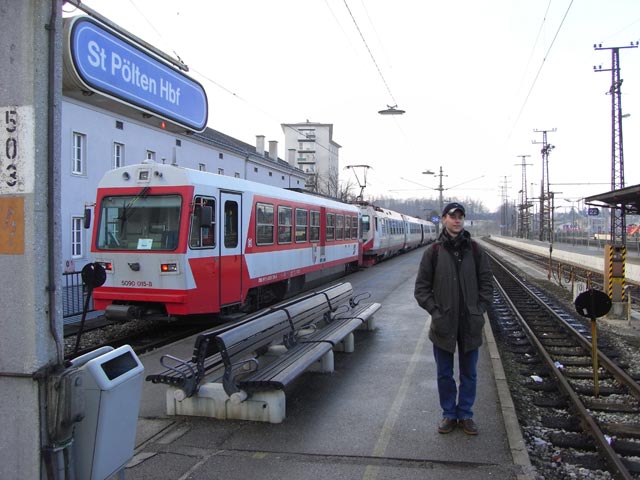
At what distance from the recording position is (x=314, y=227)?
52.3 ft

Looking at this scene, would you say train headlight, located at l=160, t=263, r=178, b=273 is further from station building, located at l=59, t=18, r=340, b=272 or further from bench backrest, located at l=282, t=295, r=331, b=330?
bench backrest, located at l=282, t=295, r=331, b=330

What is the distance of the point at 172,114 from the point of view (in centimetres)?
342

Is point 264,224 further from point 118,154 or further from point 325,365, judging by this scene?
point 118,154

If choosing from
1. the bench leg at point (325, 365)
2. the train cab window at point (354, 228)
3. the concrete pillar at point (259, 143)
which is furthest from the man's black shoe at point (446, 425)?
the concrete pillar at point (259, 143)

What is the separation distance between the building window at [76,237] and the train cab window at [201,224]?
1272cm

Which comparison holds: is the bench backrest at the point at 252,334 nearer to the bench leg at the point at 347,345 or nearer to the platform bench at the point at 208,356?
the platform bench at the point at 208,356

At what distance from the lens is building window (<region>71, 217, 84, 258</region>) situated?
20031 mm

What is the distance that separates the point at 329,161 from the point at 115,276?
10196cm

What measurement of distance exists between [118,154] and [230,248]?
15.2 meters

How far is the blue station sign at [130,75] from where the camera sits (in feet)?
9.04

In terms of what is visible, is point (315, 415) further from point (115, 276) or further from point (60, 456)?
point (115, 276)

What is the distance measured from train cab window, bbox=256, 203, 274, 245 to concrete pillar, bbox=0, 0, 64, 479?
8.61m

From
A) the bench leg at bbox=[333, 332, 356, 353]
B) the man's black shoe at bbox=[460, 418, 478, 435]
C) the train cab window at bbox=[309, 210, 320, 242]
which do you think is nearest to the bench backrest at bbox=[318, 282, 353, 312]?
the bench leg at bbox=[333, 332, 356, 353]

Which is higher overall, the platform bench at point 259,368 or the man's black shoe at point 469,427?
the platform bench at point 259,368
